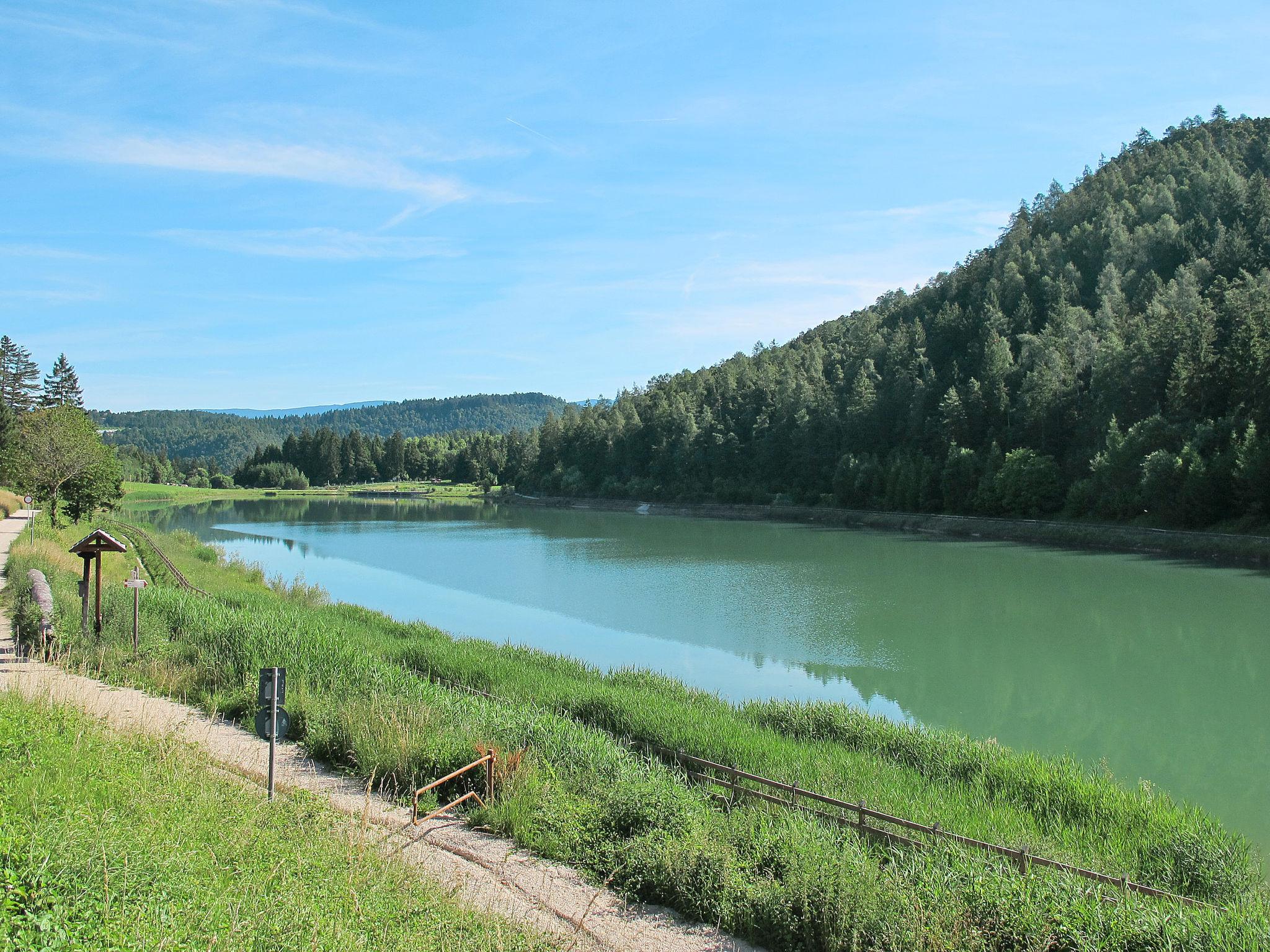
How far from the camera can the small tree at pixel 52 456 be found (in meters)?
31.6

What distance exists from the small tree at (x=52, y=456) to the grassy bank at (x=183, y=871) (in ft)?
97.2

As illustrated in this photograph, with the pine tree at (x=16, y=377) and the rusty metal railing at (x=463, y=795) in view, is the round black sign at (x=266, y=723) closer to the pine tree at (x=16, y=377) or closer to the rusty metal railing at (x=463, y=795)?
the rusty metal railing at (x=463, y=795)

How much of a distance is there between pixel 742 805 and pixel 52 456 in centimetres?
3268

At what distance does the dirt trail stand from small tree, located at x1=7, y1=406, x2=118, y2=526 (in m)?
26.0

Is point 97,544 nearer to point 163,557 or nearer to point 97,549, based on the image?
point 97,549

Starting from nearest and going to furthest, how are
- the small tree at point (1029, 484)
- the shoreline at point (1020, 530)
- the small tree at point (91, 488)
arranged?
the small tree at point (91, 488), the shoreline at point (1020, 530), the small tree at point (1029, 484)

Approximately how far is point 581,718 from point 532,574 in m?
23.8

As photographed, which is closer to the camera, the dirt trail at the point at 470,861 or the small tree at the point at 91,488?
the dirt trail at the point at 470,861

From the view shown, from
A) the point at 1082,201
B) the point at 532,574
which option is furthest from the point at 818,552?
the point at 1082,201

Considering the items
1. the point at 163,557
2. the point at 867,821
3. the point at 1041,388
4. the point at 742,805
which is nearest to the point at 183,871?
the point at 742,805

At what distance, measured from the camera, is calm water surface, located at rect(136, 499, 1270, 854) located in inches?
570

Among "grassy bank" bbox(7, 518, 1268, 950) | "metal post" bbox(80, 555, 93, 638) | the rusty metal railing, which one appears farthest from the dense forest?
"metal post" bbox(80, 555, 93, 638)

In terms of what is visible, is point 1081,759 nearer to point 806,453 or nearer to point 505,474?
point 806,453

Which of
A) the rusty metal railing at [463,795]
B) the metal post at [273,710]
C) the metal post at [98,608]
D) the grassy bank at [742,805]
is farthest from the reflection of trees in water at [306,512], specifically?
the rusty metal railing at [463,795]
